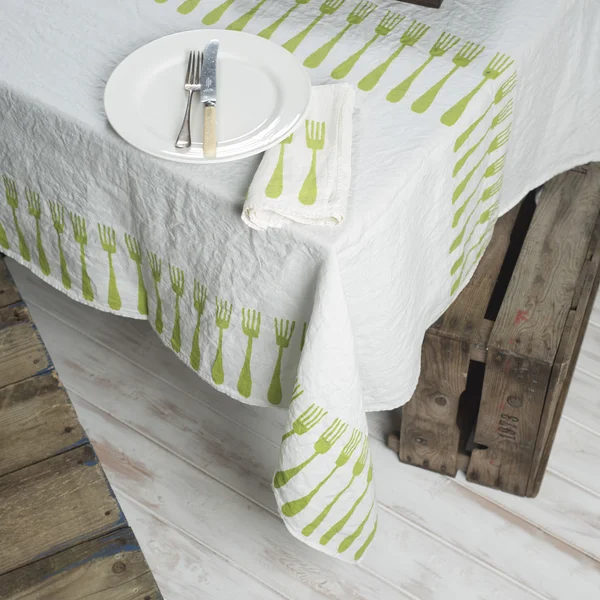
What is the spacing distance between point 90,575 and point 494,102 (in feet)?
2.34

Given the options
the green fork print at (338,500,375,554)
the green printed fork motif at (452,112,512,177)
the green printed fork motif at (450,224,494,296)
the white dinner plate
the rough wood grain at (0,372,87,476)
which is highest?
the white dinner plate

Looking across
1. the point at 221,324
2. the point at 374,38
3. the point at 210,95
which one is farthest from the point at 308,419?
the point at 374,38

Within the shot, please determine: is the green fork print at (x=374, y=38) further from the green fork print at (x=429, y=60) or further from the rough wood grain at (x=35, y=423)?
the rough wood grain at (x=35, y=423)

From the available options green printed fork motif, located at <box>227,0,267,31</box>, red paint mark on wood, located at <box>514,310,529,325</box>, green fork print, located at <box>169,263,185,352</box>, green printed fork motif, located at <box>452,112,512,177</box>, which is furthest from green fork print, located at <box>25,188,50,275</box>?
red paint mark on wood, located at <box>514,310,529,325</box>

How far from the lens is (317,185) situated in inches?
31.6

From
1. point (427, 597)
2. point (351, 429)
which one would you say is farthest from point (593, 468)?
point (351, 429)

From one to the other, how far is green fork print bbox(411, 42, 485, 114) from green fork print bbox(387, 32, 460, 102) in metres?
0.02

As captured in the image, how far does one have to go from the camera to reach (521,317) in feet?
3.86

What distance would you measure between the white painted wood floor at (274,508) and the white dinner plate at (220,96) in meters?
0.72

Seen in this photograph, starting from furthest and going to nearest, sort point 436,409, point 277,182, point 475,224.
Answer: point 436,409 < point 475,224 < point 277,182

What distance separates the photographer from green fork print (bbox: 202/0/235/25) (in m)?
1.03

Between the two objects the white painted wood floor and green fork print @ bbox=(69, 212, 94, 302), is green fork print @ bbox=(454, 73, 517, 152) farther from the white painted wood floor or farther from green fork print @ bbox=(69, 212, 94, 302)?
the white painted wood floor

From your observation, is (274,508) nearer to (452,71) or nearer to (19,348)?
(19,348)

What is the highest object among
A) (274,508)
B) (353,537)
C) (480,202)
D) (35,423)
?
(480,202)
